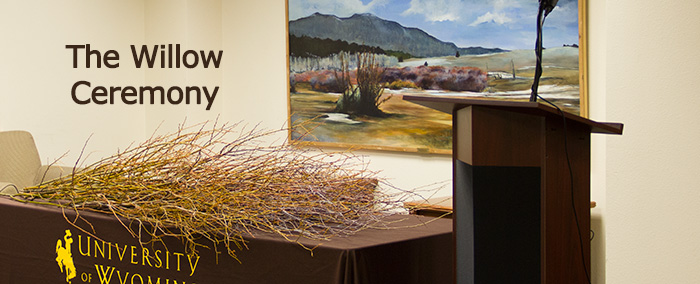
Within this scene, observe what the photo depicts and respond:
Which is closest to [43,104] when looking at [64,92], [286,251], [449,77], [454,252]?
[64,92]

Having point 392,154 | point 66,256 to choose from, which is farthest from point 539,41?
point 392,154

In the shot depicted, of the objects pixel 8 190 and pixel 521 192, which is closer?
pixel 521 192

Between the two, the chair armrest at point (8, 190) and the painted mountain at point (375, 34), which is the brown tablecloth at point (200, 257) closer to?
the chair armrest at point (8, 190)

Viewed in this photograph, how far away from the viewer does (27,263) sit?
2.31 meters

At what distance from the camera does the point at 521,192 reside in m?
1.48

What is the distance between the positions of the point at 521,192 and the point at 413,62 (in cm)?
299

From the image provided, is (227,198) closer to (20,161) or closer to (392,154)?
(392,154)

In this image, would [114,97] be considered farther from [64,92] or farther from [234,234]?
[234,234]

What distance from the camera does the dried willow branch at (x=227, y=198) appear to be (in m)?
1.77

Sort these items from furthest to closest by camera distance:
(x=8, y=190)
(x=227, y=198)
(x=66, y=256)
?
1. (x=8, y=190)
2. (x=66, y=256)
3. (x=227, y=198)

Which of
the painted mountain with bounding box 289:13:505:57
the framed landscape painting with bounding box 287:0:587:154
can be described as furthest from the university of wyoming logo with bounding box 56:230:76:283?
the painted mountain with bounding box 289:13:505:57

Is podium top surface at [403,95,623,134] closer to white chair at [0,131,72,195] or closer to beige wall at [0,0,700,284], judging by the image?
beige wall at [0,0,700,284]

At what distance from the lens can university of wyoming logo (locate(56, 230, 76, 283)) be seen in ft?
7.16

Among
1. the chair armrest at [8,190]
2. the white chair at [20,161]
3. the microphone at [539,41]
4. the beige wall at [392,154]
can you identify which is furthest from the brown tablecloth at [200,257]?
the white chair at [20,161]
